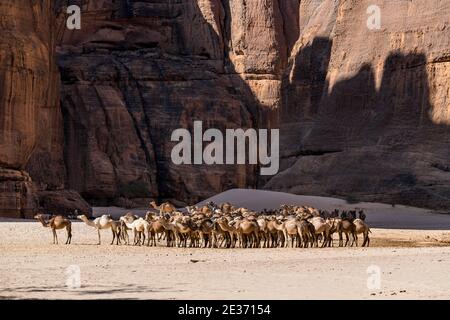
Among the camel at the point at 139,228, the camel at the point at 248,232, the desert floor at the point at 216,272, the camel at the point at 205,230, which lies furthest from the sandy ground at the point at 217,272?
the camel at the point at 205,230

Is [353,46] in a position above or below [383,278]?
above

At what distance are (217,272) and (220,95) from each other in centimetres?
6638

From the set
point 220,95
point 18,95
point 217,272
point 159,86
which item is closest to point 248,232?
point 217,272

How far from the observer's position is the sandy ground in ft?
52.3

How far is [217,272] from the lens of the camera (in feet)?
66.1

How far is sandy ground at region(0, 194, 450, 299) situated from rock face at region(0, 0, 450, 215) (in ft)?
79.1

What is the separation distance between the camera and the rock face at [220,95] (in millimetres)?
55719

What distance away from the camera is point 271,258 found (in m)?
24.8

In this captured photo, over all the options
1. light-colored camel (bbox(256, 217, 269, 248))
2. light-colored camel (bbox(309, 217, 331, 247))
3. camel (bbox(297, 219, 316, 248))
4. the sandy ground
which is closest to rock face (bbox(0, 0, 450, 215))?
light-colored camel (bbox(256, 217, 269, 248))

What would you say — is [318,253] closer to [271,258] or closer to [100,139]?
[271,258]

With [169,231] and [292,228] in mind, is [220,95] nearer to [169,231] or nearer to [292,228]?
[169,231]

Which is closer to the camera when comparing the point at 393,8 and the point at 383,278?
the point at 383,278
